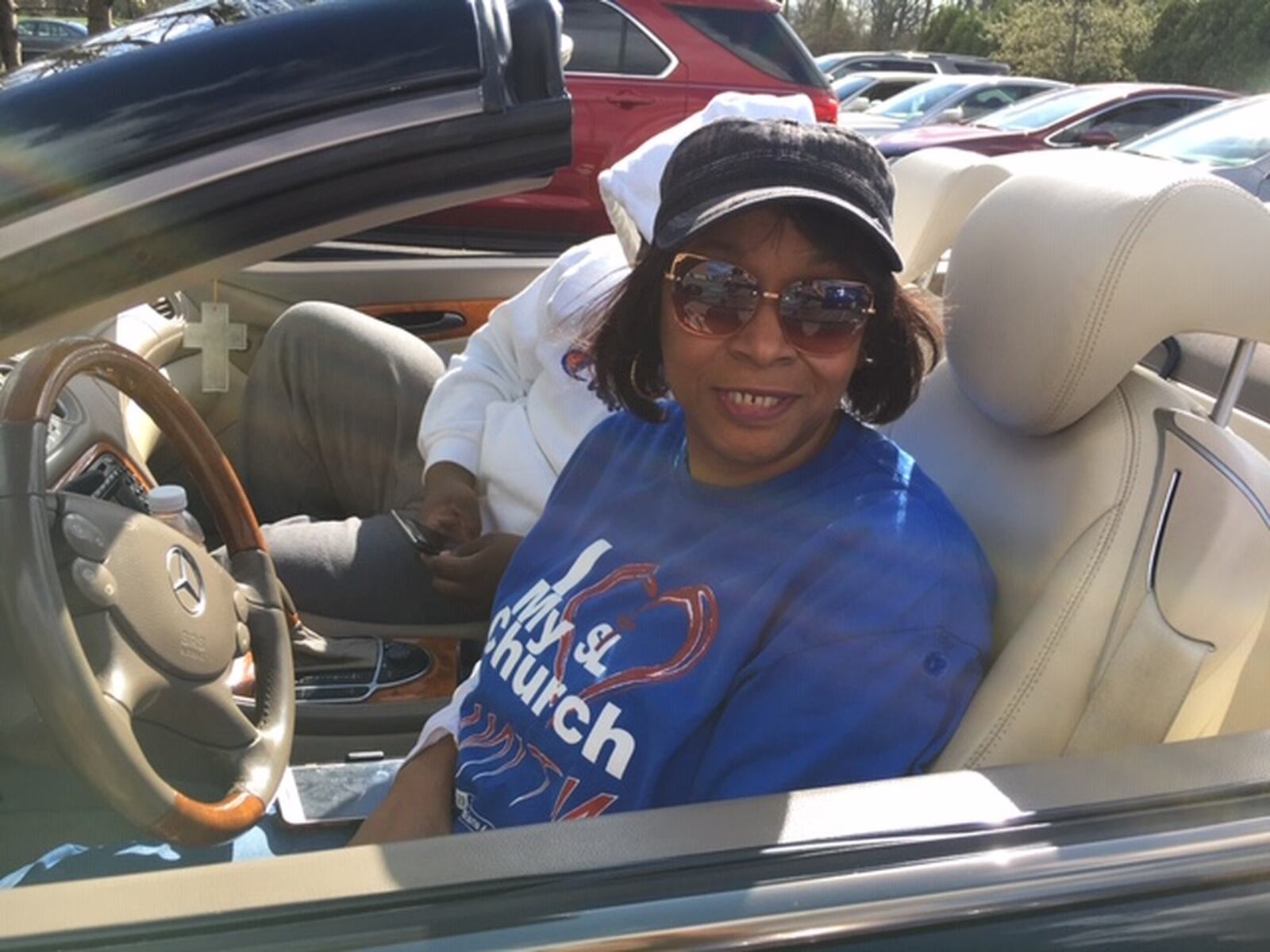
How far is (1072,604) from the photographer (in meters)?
1.37

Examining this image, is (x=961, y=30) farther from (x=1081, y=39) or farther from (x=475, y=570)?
(x=475, y=570)

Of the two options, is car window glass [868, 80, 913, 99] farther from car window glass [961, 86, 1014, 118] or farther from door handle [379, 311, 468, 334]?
door handle [379, 311, 468, 334]

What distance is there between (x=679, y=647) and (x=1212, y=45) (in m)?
21.9

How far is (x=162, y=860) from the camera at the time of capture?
4.93 ft

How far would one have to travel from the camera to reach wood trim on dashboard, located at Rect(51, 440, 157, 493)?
2008 millimetres

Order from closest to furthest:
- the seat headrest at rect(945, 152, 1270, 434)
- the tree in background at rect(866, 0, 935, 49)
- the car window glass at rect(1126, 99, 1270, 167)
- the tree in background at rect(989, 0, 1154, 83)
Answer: the seat headrest at rect(945, 152, 1270, 434)
the car window glass at rect(1126, 99, 1270, 167)
the tree in background at rect(989, 0, 1154, 83)
the tree in background at rect(866, 0, 935, 49)

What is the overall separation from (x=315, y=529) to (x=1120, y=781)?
5.48 feet

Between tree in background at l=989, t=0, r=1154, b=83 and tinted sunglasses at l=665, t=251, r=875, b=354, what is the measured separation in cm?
2274

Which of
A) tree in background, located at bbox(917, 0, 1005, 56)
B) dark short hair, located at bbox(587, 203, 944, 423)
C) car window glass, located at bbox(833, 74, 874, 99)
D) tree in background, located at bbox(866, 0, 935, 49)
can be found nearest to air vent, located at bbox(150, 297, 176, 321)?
dark short hair, located at bbox(587, 203, 944, 423)

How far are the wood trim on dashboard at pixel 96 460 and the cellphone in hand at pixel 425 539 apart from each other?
467 millimetres

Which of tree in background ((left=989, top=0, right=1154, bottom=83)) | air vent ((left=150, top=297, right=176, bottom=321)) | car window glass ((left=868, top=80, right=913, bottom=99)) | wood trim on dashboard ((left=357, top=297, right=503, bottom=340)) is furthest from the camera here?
tree in background ((left=989, top=0, right=1154, bottom=83))

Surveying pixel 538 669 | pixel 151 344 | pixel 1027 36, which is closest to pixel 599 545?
pixel 538 669

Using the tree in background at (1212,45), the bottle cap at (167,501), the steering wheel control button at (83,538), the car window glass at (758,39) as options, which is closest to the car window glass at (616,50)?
the car window glass at (758,39)

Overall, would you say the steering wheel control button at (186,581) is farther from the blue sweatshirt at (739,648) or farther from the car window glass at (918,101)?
the car window glass at (918,101)
